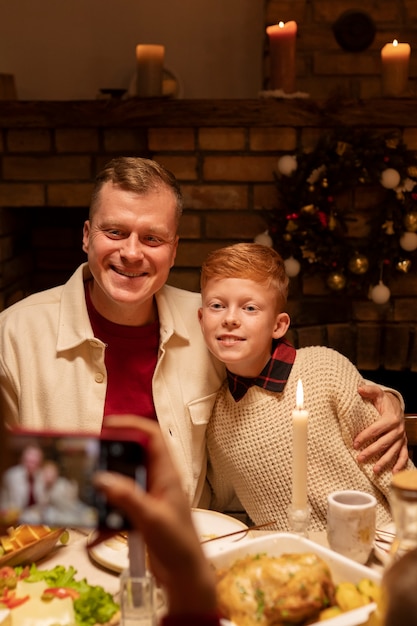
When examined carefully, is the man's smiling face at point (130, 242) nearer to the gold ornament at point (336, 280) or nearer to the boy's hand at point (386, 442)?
the boy's hand at point (386, 442)

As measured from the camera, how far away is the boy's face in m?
1.61

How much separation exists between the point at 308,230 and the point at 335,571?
6.48ft

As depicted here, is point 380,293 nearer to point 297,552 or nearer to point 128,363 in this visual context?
point 128,363

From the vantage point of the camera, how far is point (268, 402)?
1646mm

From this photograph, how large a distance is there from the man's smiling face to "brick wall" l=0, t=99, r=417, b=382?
1.29 metres

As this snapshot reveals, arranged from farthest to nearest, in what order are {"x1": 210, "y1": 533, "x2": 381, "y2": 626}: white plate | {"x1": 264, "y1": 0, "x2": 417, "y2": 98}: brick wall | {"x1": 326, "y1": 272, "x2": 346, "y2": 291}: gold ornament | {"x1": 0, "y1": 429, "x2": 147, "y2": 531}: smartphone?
1. {"x1": 264, "y1": 0, "x2": 417, "y2": 98}: brick wall
2. {"x1": 326, "y1": 272, "x2": 346, "y2": 291}: gold ornament
3. {"x1": 210, "y1": 533, "x2": 381, "y2": 626}: white plate
4. {"x1": 0, "y1": 429, "x2": 147, "y2": 531}: smartphone

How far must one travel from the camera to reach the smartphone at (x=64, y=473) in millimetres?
711

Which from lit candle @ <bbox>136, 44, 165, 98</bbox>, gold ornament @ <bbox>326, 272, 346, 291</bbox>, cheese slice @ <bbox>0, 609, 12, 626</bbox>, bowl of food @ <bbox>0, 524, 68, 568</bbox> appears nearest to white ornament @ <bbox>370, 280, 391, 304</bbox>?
gold ornament @ <bbox>326, 272, 346, 291</bbox>

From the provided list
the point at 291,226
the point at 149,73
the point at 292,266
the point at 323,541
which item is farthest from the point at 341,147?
the point at 323,541

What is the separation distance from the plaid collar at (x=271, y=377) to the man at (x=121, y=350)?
7 centimetres

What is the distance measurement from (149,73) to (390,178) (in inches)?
38.3

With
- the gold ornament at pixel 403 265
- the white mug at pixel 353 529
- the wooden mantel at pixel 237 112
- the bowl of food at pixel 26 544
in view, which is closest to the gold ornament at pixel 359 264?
the gold ornament at pixel 403 265

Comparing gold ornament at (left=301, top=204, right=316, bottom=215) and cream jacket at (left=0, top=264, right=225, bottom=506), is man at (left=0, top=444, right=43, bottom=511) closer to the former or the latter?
cream jacket at (left=0, top=264, right=225, bottom=506)

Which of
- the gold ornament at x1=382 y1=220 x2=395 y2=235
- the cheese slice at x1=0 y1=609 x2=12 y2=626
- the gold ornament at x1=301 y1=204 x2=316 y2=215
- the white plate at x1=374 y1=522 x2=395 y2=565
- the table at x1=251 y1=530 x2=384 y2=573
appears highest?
the gold ornament at x1=301 y1=204 x2=316 y2=215
